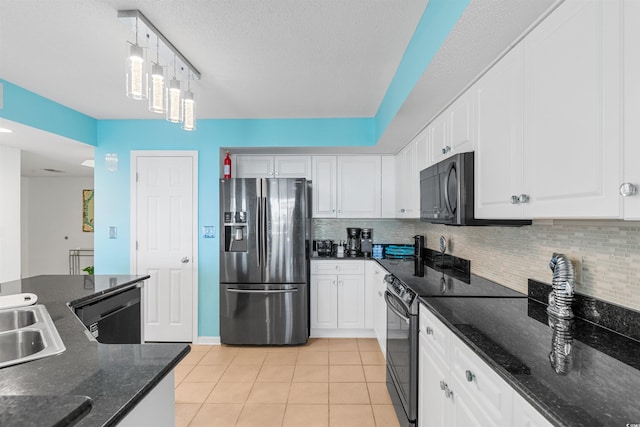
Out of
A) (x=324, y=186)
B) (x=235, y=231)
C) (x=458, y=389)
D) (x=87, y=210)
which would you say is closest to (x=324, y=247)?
(x=324, y=186)

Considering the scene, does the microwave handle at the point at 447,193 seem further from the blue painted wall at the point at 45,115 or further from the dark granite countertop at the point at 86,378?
the blue painted wall at the point at 45,115

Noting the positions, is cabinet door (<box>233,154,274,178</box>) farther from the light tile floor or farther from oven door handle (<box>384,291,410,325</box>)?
oven door handle (<box>384,291,410,325</box>)

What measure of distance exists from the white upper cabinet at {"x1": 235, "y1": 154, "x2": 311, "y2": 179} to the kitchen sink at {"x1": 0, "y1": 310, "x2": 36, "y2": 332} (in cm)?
261

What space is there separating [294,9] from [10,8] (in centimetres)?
147

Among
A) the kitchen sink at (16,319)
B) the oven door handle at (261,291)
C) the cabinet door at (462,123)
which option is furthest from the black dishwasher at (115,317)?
the cabinet door at (462,123)

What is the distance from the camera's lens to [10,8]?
1722 millimetres

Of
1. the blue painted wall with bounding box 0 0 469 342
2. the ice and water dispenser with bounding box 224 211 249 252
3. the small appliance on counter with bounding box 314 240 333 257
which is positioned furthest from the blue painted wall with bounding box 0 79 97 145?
the small appliance on counter with bounding box 314 240 333 257

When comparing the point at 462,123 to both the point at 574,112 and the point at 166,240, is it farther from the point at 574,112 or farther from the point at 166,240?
the point at 166,240

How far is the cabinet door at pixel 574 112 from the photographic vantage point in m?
0.94

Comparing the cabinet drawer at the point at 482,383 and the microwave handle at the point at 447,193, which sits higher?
the microwave handle at the point at 447,193

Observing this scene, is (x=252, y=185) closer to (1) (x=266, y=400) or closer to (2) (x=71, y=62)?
(2) (x=71, y=62)

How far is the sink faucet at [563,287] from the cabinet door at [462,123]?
0.72 metres

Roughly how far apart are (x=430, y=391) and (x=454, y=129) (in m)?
1.51

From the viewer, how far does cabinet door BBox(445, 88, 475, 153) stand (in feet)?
6.06
